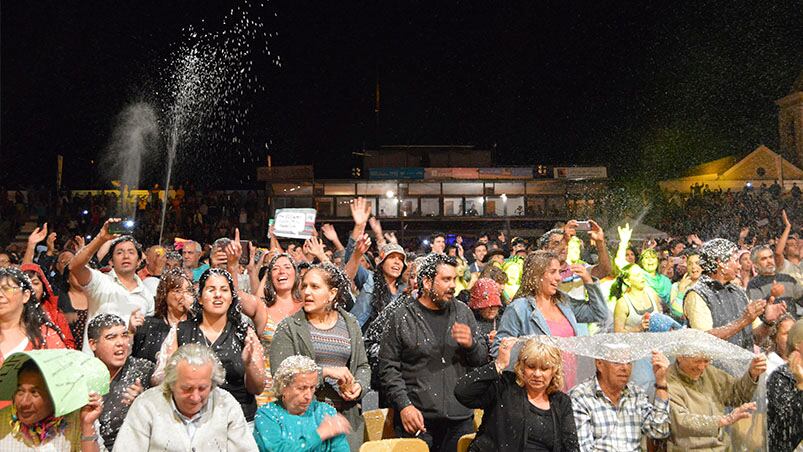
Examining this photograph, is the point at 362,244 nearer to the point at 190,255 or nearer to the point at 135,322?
the point at 135,322

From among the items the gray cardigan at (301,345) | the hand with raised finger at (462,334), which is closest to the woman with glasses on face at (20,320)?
the gray cardigan at (301,345)

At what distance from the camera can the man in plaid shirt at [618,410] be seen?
4340 mm

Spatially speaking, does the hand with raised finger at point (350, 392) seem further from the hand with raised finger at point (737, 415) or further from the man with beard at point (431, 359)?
the hand with raised finger at point (737, 415)

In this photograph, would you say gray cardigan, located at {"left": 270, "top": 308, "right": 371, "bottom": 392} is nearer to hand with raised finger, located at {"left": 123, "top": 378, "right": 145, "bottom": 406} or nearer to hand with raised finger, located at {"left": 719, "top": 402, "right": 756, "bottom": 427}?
hand with raised finger, located at {"left": 123, "top": 378, "right": 145, "bottom": 406}

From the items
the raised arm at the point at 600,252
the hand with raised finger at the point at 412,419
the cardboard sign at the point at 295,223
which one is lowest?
the hand with raised finger at the point at 412,419

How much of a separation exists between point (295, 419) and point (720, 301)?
3570 millimetres

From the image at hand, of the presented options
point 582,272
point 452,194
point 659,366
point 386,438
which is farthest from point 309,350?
point 452,194

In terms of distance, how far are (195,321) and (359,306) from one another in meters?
2.01

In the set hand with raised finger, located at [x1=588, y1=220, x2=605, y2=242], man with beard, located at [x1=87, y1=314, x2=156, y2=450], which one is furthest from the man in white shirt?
hand with raised finger, located at [x1=588, y1=220, x2=605, y2=242]

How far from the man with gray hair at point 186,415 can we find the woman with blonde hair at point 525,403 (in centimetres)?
135

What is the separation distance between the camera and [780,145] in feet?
179

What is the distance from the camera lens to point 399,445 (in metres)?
4.52

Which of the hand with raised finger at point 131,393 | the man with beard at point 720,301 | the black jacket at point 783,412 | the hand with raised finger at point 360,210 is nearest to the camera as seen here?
the hand with raised finger at point 131,393

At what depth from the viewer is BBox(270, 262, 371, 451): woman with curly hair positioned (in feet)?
15.2
